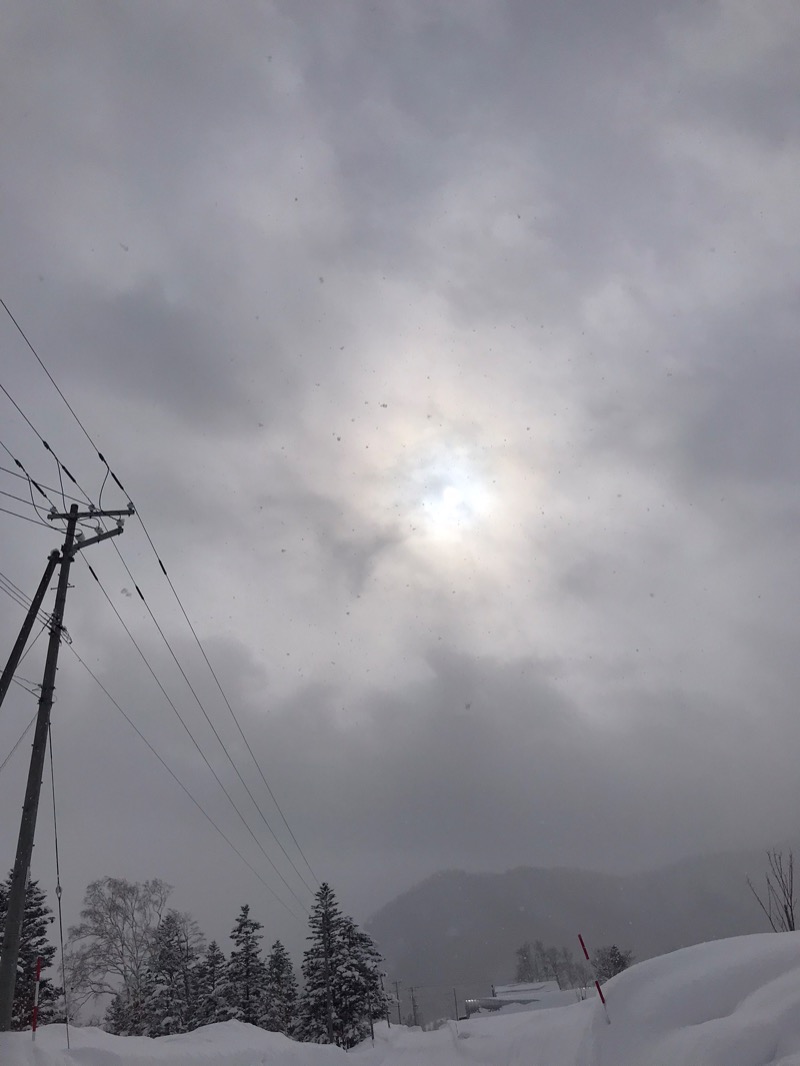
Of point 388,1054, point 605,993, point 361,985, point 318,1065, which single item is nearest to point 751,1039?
point 605,993

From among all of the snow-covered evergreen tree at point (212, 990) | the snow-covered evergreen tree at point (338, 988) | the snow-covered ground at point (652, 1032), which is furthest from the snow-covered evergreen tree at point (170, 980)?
the snow-covered ground at point (652, 1032)

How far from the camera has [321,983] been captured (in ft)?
138

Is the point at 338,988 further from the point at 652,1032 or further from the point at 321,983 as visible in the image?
the point at 652,1032

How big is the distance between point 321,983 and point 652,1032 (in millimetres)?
40571

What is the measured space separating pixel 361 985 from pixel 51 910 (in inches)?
753

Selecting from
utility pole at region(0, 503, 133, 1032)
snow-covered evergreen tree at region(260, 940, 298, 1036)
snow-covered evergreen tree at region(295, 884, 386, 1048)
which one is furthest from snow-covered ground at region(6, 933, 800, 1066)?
snow-covered evergreen tree at region(260, 940, 298, 1036)

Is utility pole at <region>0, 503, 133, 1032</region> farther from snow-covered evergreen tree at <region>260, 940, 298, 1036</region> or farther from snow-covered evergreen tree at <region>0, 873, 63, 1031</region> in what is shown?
snow-covered evergreen tree at <region>260, 940, 298, 1036</region>

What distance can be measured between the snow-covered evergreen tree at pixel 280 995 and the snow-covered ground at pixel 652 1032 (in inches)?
1341

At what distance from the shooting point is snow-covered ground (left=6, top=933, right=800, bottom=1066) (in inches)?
271

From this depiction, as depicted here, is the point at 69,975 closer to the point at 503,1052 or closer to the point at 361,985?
the point at 361,985

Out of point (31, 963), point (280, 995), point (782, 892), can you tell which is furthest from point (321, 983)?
point (782, 892)

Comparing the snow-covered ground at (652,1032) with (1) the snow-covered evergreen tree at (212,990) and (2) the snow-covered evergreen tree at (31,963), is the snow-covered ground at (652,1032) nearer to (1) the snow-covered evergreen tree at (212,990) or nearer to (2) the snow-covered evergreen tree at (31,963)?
(2) the snow-covered evergreen tree at (31,963)

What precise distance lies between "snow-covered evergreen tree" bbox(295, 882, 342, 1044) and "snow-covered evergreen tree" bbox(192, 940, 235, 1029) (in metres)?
4.60

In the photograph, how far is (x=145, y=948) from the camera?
41.2 meters
